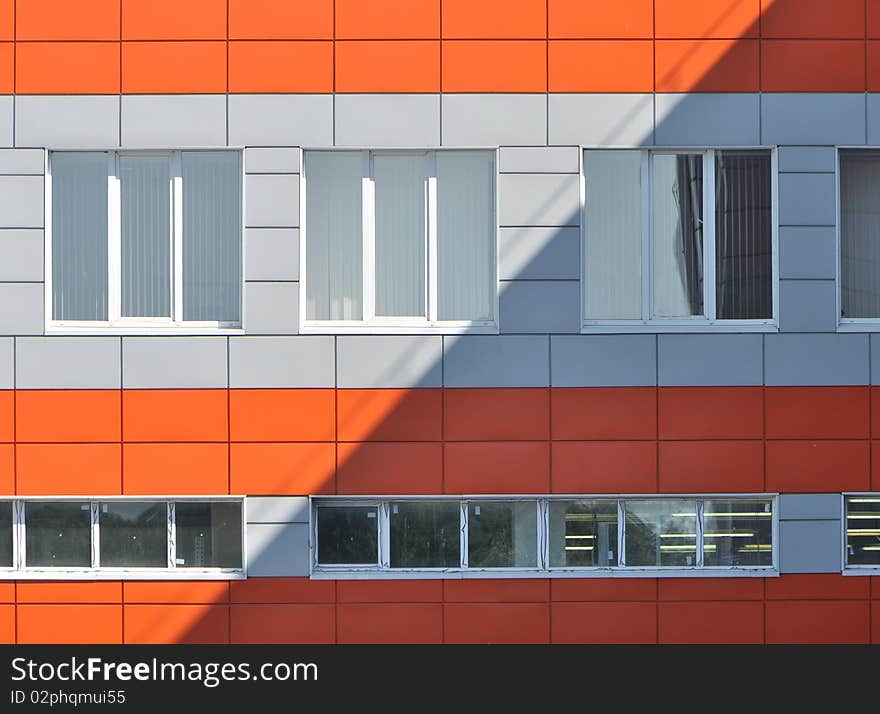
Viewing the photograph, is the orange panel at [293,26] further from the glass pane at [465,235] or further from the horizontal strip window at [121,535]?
the horizontal strip window at [121,535]

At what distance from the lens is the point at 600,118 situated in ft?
30.9

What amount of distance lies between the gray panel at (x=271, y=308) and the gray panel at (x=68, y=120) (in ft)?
5.89

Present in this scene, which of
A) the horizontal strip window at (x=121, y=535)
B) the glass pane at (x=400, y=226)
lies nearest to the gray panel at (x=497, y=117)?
the glass pane at (x=400, y=226)

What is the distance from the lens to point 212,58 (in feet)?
30.8

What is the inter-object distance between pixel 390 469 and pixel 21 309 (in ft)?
11.4

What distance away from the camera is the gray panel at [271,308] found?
9.38 metres

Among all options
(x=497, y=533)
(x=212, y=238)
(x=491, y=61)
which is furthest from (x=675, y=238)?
(x=212, y=238)

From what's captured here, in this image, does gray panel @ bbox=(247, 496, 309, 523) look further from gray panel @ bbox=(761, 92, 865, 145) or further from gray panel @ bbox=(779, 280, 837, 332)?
gray panel @ bbox=(761, 92, 865, 145)

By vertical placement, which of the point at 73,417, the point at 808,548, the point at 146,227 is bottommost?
the point at 808,548

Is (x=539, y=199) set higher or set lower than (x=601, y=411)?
higher

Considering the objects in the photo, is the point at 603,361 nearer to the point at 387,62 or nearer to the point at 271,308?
the point at 271,308

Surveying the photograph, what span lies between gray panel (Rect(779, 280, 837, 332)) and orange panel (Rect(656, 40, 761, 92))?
174cm

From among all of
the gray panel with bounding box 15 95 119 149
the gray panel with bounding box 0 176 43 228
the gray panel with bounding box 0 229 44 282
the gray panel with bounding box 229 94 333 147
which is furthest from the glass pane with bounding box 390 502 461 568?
the gray panel with bounding box 15 95 119 149
